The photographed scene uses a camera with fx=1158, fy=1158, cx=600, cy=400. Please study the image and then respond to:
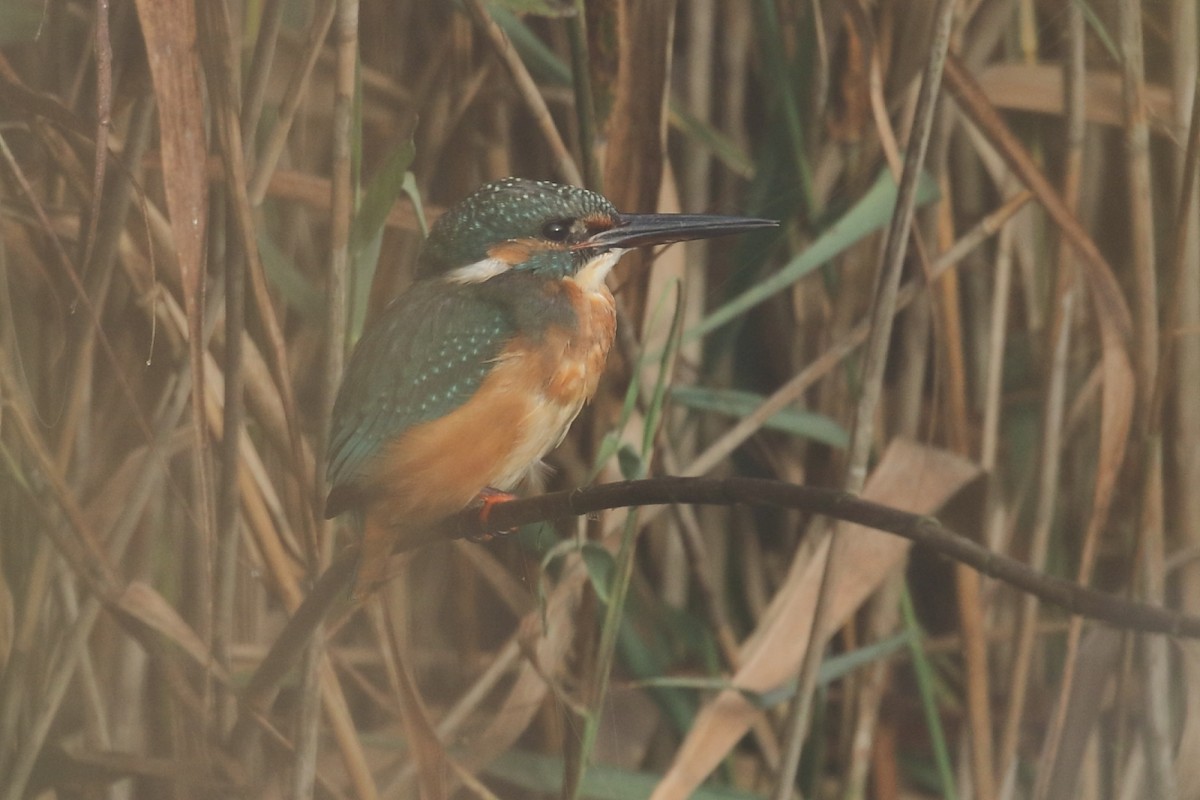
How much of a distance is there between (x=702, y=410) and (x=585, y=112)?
0.36 m

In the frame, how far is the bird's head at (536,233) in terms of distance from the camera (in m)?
0.98

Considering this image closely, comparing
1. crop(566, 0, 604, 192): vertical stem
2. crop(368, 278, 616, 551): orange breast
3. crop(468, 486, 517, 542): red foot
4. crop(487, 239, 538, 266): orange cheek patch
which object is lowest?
crop(468, 486, 517, 542): red foot

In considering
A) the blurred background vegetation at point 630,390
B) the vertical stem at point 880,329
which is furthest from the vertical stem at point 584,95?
the vertical stem at point 880,329

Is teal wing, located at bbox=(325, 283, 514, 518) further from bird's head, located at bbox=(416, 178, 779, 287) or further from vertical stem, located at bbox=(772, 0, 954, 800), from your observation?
vertical stem, located at bbox=(772, 0, 954, 800)

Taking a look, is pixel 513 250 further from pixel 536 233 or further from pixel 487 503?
pixel 487 503

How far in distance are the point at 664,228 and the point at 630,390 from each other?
0.51 feet

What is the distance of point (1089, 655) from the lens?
1.19m

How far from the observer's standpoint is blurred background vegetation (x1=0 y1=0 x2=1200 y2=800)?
99 centimetres

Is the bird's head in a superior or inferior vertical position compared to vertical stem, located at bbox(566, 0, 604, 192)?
inferior

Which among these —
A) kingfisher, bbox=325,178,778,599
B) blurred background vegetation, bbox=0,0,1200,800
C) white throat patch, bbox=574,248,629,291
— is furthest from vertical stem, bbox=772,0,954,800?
white throat patch, bbox=574,248,629,291

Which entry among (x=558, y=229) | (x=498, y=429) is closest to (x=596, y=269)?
(x=558, y=229)

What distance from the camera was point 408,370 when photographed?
996 mm

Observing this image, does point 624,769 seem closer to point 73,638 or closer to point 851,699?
point 851,699

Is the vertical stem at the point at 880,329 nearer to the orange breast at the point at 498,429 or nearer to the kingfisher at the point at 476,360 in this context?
the kingfisher at the point at 476,360
